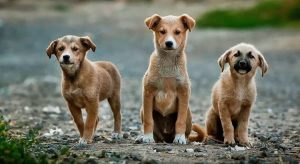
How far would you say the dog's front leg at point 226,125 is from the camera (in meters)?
9.91

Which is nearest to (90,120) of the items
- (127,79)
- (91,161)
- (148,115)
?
(148,115)

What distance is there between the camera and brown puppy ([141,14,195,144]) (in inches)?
390

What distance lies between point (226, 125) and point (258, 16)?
29.6 meters

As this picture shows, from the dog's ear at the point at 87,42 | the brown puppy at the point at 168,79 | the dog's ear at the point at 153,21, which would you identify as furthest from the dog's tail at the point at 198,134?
the dog's ear at the point at 87,42

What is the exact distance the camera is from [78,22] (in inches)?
1656

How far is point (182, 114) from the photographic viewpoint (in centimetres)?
994

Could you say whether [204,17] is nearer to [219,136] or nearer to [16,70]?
[16,70]

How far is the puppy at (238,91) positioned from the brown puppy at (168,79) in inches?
19.9

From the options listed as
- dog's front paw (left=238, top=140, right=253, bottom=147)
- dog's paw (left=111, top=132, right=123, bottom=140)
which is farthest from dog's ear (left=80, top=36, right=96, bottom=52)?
dog's front paw (left=238, top=140, right=253, bottom=147)

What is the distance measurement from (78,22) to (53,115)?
92.3 feet

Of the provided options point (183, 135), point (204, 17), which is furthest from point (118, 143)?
point (204, 17)

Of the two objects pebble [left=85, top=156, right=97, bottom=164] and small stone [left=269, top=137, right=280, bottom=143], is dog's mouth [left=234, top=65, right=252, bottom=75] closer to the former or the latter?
small stone [left=269, top=137, right=280, bottom=143]

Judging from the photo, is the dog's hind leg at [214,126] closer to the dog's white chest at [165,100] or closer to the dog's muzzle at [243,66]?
the dog's white chest at [165,100]

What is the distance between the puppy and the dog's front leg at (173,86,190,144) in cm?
47
